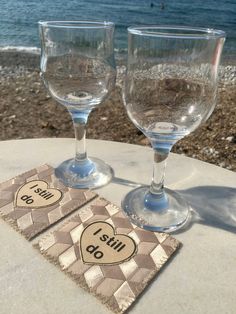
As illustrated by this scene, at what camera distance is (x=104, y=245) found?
1.76ft

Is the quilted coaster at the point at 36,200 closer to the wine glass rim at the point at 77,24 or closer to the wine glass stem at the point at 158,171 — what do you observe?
the wine glass stem at the point at 158,171

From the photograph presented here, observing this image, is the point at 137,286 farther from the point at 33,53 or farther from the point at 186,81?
the point at 33,53

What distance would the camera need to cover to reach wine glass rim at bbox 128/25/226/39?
46 centimetres

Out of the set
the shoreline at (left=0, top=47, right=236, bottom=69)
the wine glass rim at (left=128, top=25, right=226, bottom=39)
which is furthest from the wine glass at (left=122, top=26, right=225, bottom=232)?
the shoreline at (left=0, top=47, right=236, bottom=69)

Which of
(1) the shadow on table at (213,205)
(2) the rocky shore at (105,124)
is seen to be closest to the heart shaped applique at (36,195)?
(1) the shadow on table at (213,205)

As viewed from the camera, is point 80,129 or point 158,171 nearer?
point 158,171

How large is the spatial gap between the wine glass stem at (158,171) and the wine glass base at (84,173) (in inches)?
5.0

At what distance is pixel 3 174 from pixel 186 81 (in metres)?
0.44

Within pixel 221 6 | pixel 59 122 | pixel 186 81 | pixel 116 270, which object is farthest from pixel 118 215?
pixel 221 6

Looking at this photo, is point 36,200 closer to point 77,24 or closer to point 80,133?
point 80,133

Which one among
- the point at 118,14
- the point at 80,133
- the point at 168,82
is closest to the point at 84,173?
the point at 80,133

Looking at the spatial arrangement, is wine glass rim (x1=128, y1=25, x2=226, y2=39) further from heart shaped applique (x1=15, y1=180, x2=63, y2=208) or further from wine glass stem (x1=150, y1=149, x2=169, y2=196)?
heart shaped applique (x1=15, y1=180, x2=63, y2=208)

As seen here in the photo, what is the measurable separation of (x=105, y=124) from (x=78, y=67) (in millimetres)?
1702

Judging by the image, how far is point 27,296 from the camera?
45cm
